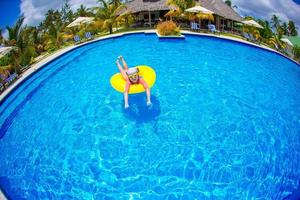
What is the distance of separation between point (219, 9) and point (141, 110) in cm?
1637

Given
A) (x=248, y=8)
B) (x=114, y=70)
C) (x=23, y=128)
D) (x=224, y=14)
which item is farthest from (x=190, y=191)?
(x=248, y=8)

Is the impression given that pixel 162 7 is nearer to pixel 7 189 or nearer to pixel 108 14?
pixel 108 14

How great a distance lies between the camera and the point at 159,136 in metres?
8.12

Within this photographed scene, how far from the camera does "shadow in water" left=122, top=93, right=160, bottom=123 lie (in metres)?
8.74

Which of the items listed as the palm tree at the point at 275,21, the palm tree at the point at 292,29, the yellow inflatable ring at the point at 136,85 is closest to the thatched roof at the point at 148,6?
the yellow inflatable ring at the point at 136,85

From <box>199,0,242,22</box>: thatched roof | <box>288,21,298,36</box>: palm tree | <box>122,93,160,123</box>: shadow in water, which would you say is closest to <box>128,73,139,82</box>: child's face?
<box>122,93,160,123</box>: shadow in water

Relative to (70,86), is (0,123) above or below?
below

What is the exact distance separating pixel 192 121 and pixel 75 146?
3.44 meters

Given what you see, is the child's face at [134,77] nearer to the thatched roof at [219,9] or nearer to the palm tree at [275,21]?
the thatched roof at [219,9]

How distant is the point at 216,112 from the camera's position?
30.0 feet

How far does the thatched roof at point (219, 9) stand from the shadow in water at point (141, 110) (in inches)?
539

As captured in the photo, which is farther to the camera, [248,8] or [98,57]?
[248,8]

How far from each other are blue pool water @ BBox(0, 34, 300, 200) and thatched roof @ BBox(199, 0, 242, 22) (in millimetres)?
9616

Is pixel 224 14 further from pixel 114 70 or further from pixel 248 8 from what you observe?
pixel 248 8
